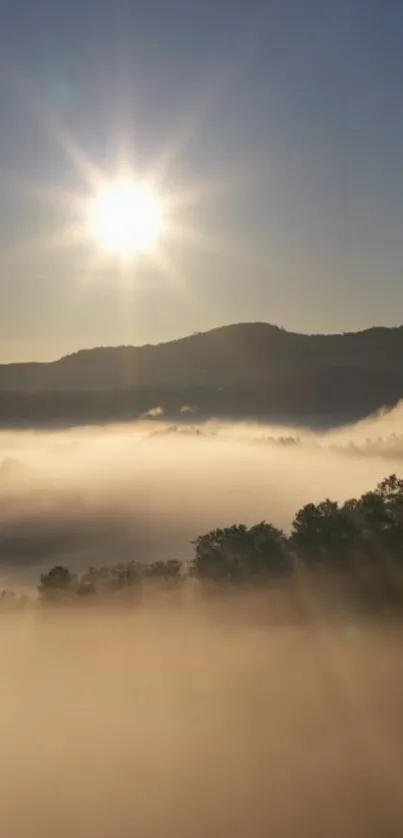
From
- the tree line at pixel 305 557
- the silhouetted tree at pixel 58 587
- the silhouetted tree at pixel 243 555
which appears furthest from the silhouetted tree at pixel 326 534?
the silhouetted tree at pixel 58 587

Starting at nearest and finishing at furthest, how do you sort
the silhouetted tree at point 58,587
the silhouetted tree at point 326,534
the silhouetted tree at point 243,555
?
the silhouetted tree at point 326,534 < the silhouetted tree at point 243,555 < the silhouetted tree at point 58,587

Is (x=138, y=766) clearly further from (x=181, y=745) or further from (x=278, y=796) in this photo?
(x=278, y=796)

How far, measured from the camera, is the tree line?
54656mm

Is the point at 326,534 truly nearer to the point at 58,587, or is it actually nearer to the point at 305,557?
the point at 305,557

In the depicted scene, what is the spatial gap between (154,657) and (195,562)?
1572 cm

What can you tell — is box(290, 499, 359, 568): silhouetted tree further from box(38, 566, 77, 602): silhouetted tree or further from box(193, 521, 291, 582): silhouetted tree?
box(38, 566, 77, 602): silhouetted tree

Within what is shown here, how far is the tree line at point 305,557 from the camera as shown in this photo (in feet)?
179

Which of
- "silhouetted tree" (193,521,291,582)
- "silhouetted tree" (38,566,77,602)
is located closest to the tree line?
"silhouetted tree" (193,521,291,582)

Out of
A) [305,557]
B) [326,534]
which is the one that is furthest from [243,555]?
[326,534]

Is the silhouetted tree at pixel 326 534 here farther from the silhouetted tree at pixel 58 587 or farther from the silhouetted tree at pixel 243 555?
the silhouetted tree at pixel 58 587

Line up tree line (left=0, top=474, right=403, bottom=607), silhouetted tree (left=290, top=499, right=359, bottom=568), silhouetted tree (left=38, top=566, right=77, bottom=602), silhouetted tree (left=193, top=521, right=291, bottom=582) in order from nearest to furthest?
1. tree line (left=0, top=474, right=403, bottom=607)
2. silhouetted tree (left=290, top=499, right=359, bottom=568)
3. silhouetted tree (left=193, top=521, right=291, bottom=582)
4. silhouetted tree (left=38, top=566, right=77, bottom=602)

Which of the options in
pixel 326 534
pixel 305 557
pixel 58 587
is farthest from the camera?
pixel 58 587

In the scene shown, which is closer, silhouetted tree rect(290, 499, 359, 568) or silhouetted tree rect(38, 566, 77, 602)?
silhouetted tree rect(290, 499, 359, 568)

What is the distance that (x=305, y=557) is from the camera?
198 ft
